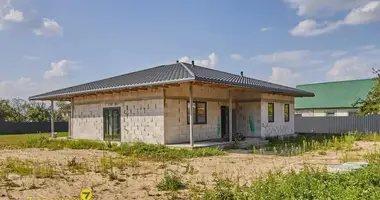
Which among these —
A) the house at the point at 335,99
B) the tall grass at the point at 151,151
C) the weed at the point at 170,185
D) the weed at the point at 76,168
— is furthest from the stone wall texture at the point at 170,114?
the house at the point at 335,99

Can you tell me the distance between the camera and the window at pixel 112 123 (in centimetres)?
1714

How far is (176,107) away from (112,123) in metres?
4.12

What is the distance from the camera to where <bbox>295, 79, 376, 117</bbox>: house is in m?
30.4

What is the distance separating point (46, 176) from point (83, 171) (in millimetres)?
1032

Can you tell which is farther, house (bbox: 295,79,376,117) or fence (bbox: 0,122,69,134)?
fence (bbox: 0,122,69,134)

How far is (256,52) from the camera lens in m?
17.3

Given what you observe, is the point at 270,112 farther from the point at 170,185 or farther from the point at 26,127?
the point at 26,127

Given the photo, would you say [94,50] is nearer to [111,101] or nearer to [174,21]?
[111,101]

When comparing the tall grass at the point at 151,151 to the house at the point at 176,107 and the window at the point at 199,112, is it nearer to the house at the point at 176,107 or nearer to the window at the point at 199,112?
the house at the point at 176,107

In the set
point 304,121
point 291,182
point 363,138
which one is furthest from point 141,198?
point 304,121

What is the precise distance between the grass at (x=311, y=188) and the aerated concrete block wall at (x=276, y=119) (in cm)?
1237

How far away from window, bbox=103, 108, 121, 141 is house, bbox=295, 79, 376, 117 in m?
20.6

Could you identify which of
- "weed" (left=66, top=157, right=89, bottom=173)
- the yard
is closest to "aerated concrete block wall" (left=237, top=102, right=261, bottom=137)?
the yard

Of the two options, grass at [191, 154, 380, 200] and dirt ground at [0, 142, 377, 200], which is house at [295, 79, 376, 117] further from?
grass at [191, 154, 380, 200]
